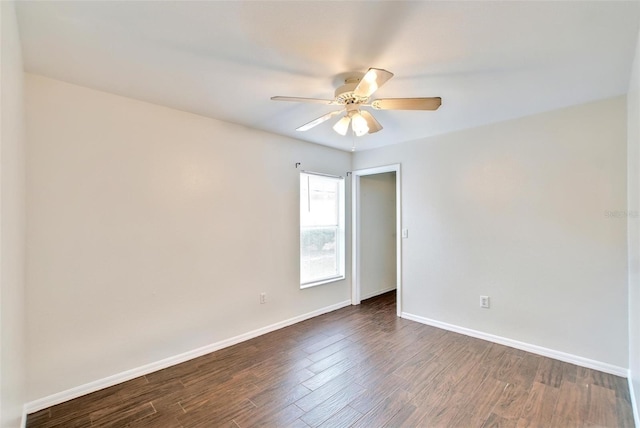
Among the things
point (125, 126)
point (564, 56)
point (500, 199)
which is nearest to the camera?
point (564, 56)

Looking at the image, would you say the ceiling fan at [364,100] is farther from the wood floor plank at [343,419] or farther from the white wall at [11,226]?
the wood floor plank at [343,419]

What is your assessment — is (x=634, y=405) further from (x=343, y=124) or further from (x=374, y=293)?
(x=374, y=293)

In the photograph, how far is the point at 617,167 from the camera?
2.48m

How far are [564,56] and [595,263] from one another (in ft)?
6.08

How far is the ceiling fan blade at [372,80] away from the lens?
1.63m

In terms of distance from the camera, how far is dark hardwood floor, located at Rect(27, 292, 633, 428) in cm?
195

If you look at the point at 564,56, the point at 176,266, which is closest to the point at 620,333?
the point at 564,56

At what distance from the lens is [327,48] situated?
5.71 feet

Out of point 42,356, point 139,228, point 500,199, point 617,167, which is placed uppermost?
point 617,167

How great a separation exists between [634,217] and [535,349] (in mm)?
1546

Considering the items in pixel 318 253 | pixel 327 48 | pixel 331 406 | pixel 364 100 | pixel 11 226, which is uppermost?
pixel 327 48

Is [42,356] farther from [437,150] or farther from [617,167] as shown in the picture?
[617,167]

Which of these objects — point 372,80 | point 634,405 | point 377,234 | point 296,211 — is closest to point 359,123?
point 372,80

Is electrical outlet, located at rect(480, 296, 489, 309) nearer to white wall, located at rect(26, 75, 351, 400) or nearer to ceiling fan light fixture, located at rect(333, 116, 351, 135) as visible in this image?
white wall, located at rect(26, 75, 351, 400)
